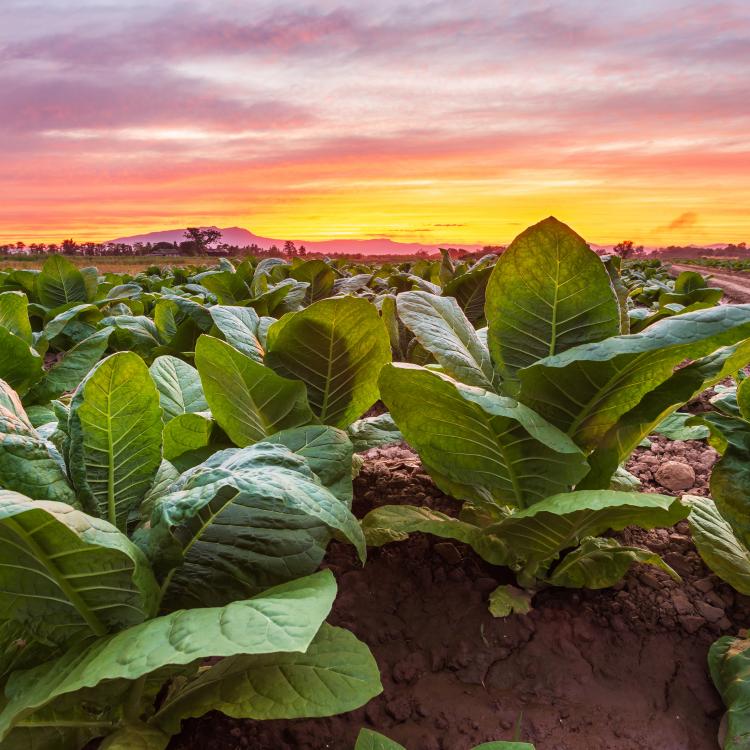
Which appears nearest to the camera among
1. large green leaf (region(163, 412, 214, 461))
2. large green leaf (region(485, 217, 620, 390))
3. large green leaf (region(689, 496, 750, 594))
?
large green leaf (region(485, 217, 620, 390))

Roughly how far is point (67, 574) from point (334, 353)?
101cm

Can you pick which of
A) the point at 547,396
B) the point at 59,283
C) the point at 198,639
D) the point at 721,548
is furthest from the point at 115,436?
the point at 59,283

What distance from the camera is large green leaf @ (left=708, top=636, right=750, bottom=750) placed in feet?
5.13

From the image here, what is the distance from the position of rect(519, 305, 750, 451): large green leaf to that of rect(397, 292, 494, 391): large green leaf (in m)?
0.17

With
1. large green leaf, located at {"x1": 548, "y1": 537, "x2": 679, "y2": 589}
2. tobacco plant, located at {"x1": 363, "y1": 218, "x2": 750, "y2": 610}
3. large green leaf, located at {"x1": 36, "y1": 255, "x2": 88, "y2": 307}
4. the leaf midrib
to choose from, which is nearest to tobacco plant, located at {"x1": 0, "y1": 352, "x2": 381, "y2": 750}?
the leaf midrib

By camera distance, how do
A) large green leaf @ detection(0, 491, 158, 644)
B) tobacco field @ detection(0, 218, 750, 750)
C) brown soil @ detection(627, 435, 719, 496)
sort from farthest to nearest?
brown soil @ detection(627, 435, 719, 496) → tobacco field @ detection(0, 218, 750, 750) → large green leaf @ detection(0, 491, 158, 644)

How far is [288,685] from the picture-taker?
4.55ft

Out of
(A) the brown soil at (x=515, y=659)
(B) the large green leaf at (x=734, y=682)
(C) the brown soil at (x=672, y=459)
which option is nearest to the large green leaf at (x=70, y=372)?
(A) the brown soil at (x=515, y=659)

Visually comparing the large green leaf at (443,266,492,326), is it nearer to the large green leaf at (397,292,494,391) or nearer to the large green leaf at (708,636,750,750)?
the large green leaf at (397,292,494,391)

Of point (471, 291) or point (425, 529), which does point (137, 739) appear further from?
point (471, 291)

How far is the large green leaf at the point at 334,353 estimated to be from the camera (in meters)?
1.95

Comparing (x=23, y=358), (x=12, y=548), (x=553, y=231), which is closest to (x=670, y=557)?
(x=553, y=231)

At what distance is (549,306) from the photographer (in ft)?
5.93

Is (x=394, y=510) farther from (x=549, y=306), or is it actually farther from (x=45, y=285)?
(x=45, y=285)
